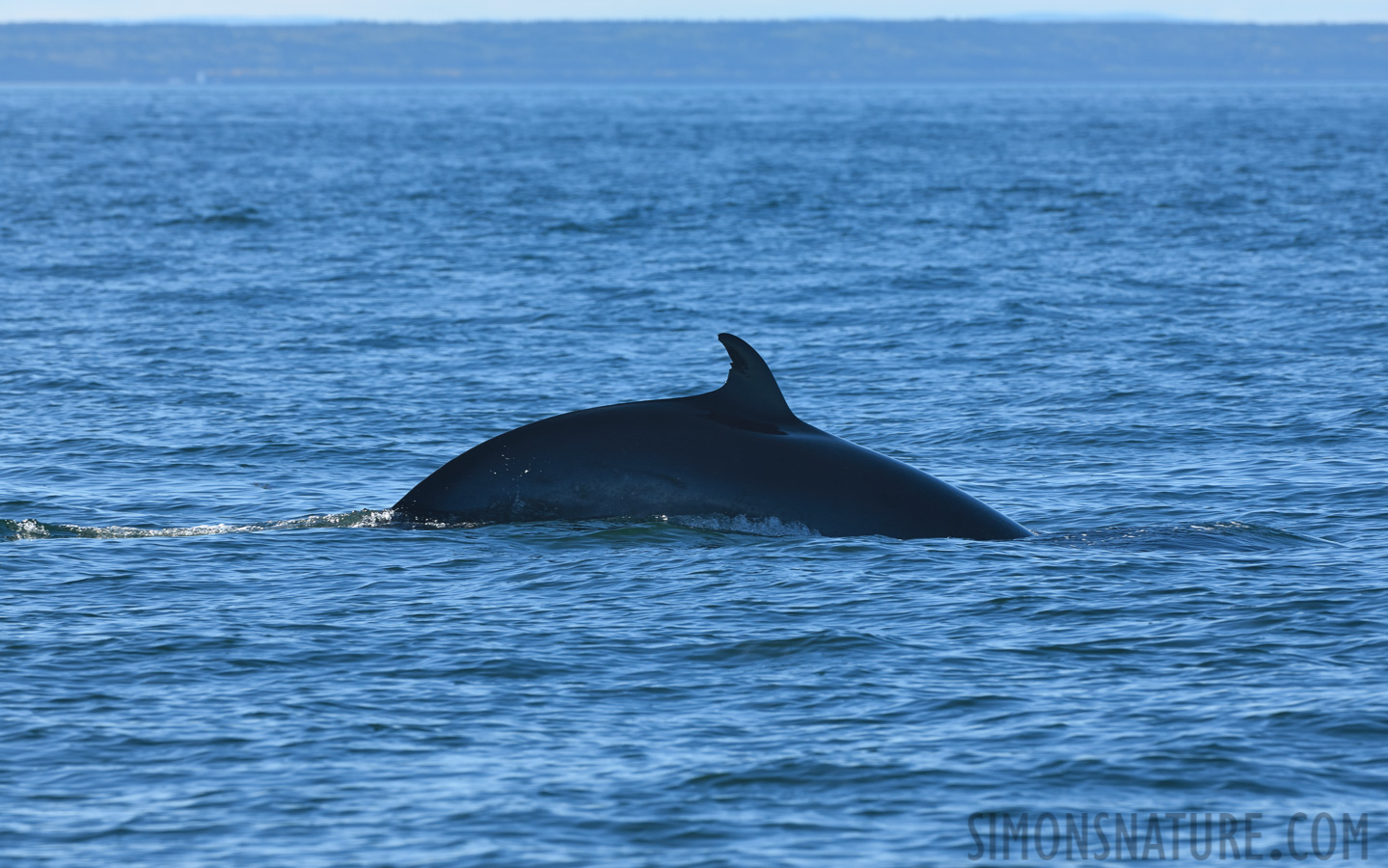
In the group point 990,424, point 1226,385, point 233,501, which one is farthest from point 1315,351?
point 233,501

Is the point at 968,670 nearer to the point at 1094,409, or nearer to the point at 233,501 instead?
the point at 233,501

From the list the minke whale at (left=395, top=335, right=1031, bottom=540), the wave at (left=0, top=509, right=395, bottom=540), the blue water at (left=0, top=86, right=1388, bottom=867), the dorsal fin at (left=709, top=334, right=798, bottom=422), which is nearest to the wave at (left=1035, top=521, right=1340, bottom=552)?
the blue water at (left=0, top=86, right=1388, bottom=867)

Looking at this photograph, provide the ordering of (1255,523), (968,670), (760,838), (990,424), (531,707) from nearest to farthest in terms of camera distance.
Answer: (760,838) → (531,707) → (968,670) → (1255,523) → (990,424)

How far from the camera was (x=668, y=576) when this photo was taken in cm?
1106

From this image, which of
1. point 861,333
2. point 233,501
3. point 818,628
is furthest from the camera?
point 861,333

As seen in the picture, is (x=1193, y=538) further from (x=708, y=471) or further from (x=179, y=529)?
(x=179, y=529)

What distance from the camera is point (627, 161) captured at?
243ft

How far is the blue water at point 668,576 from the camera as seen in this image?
758 cm

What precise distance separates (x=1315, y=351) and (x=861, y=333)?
589cm

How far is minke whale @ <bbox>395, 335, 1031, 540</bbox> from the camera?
1129 cm

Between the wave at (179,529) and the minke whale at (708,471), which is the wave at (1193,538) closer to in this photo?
the minke whale at (708,471)

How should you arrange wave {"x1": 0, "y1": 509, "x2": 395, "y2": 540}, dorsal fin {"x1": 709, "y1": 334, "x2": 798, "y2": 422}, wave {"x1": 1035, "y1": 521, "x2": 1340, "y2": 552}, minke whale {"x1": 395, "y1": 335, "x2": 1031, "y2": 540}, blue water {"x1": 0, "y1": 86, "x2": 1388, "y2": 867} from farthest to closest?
wave {"x1": 0, "y1": 509, "x2": 395, "y2": 540}, wave {"x1": 1035, "y1": 521, "x2": 1340, "y2": 552}, minke whale {"x1": 395, "y1": 335, "x2": 1031, "y2": 540}, dorsal fin {"x1": 709, "y1": 334, "x2": 798, "y2": 422}, blue water {"x1": 0, "y1": 86, "x2": 1388, "y2": 867}

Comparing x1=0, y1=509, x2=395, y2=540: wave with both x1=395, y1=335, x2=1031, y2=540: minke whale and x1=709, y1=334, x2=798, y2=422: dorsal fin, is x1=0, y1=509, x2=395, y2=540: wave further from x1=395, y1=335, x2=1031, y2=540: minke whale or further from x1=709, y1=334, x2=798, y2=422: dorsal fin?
x1=709, y1=334, x2=798, y2=422: dorsal fin

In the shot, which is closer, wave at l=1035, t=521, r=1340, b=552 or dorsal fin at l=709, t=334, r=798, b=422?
dorsal fin at l=709, t=334, r=798, b=422
